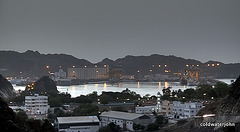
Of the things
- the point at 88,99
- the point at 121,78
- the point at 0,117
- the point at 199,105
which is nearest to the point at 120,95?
the point at 88,99

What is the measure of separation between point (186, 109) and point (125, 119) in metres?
2.16

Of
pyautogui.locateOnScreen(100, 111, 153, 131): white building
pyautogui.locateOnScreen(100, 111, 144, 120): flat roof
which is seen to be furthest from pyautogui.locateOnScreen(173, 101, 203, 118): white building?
pyautogui.locateOnScreen(100, 111, 144, 120): flat roof

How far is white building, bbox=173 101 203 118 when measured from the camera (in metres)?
10.2

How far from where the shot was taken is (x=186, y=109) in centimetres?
1057

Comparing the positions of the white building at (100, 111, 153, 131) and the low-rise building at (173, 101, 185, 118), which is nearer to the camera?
the white building at (100, 111, 153, 131)

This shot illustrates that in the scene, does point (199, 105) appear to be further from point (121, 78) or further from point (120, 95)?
point (121, 78)

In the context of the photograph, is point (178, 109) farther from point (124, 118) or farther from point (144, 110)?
point (124, 118)

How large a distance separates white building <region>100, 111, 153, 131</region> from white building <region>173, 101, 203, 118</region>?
1403 millimetres

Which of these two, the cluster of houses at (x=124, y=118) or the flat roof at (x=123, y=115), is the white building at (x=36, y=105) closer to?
Answer: the cluster of houses at (x=124, y=118)

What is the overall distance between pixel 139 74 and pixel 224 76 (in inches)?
467

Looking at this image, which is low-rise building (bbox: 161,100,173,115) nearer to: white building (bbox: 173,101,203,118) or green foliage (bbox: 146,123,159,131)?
white building (bbox: 173,101,203,118)

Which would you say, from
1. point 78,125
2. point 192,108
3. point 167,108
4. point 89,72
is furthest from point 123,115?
point 89,72

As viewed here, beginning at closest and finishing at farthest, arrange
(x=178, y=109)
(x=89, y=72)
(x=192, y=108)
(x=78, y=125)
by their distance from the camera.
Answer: (x=78, y=125)
(x=192, y=108)
(x=178, y=109)
(x=89, y=72)

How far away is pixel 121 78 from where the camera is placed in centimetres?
5572
